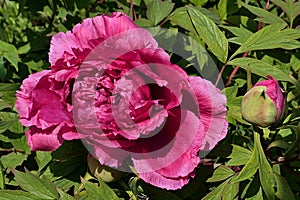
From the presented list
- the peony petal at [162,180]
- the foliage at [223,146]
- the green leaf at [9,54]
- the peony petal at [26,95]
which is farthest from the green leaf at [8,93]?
the peony petal at [162,180]

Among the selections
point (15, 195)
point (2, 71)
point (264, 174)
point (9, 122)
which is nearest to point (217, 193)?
point (264, 174)

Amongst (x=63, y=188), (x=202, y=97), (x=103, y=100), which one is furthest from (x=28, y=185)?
(x=202, y=97)

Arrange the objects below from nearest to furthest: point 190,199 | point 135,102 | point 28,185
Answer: point 135,102
point 28,185
point 190,199

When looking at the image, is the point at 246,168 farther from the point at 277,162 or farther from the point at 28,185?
the point at 28,185

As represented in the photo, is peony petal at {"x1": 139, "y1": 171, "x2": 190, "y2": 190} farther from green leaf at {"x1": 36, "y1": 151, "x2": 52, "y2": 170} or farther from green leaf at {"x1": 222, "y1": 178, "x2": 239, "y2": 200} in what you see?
green leaf at {"x1": 36, "y1": 151, "x2": 52, "y2": 170}

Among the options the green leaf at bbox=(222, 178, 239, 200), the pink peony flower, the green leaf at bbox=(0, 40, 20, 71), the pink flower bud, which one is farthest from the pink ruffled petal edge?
the green leaf at bbox=(0, 40, 20, 71)

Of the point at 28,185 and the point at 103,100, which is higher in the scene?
the point at 103,100

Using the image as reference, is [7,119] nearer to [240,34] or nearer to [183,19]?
[183,19]
